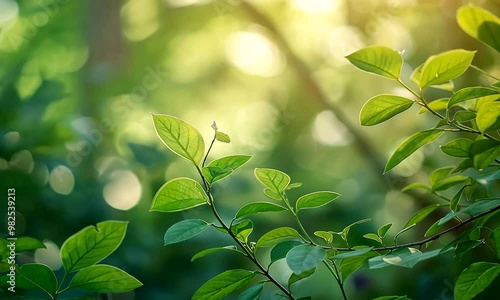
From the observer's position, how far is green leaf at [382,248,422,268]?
1.17 ft

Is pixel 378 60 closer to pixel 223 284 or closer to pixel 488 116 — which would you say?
pixel 488 116

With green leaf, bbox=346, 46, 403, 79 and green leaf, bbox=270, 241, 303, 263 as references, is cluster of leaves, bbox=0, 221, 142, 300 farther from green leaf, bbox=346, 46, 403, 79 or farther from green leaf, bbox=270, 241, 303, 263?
green leaf, bbox=346, 46, 403, 79

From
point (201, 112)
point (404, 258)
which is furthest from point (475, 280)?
point (201, 112)

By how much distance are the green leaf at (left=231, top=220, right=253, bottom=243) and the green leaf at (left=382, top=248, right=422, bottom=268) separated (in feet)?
0.37

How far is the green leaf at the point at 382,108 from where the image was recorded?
1.41ft

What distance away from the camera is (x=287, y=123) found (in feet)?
7.02

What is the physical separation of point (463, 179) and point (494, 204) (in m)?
0.13

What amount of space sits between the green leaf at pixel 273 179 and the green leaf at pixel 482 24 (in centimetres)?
17

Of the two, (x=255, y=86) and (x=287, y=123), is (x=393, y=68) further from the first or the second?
(x=255, y=86)

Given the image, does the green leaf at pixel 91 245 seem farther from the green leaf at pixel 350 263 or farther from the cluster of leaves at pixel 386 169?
the green leaf at pixel 350 263

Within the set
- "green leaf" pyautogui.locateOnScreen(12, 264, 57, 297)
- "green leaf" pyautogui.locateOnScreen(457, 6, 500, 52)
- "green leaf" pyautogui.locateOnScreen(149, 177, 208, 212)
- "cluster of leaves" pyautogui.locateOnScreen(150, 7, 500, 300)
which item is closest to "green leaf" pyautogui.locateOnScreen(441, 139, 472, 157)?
"cluster of leaves" pyautogui.locateOnScreen(150, 7, 500, 300)

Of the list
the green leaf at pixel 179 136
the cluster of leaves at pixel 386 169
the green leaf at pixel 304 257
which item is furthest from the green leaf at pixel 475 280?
the green leaf at pixel 179 136

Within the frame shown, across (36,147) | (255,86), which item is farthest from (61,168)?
(255,86)

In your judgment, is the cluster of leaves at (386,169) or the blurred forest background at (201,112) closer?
the cluster of leaves at (386,169)
